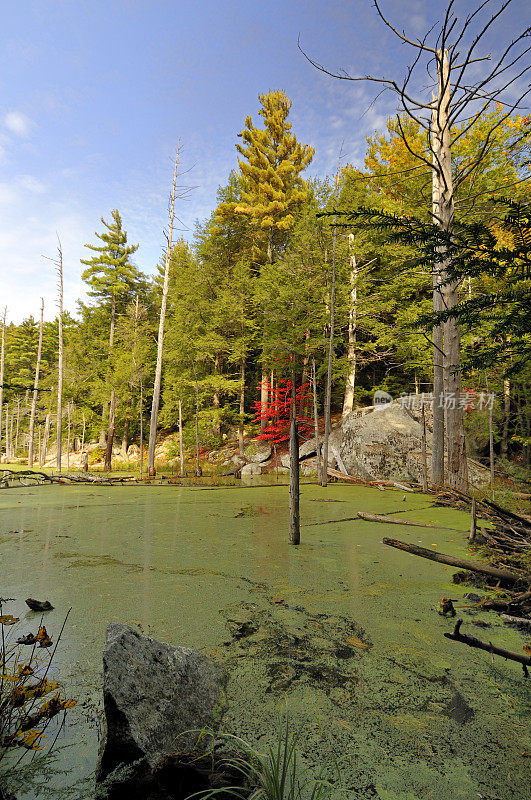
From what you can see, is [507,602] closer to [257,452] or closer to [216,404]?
[257,452]

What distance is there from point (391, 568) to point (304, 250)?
39.1ft

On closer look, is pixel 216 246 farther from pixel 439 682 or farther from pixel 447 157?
pixel 439 682

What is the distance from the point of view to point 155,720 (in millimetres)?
1017

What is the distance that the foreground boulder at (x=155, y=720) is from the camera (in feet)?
2.86

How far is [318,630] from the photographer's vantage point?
1.77 m

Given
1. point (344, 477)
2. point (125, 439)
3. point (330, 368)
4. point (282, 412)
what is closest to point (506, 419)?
point (344, 477)

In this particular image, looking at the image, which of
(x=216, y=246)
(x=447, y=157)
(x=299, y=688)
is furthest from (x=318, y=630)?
(x=216, y=246)

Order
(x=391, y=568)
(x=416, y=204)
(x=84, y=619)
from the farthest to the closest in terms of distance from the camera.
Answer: (x=416, y=204) → (x=391, y=568) → (x=84, y=619)

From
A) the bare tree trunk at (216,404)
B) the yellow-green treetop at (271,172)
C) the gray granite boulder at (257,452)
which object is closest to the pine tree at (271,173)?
the yellow-green treetop at (271,172)

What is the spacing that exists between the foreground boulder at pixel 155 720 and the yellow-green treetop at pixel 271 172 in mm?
15041

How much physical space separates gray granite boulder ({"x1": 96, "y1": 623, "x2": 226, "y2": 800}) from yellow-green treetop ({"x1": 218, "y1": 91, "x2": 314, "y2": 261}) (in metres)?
15.0

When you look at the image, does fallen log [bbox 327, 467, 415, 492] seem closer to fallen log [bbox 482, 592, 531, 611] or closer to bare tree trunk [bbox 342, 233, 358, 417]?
bare tree trunk [bbox 342, 233, 358, 417]

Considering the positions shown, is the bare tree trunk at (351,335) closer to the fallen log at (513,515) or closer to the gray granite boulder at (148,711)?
the fallen log at (513,515)

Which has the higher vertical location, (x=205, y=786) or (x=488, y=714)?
(x=205, y=786)
